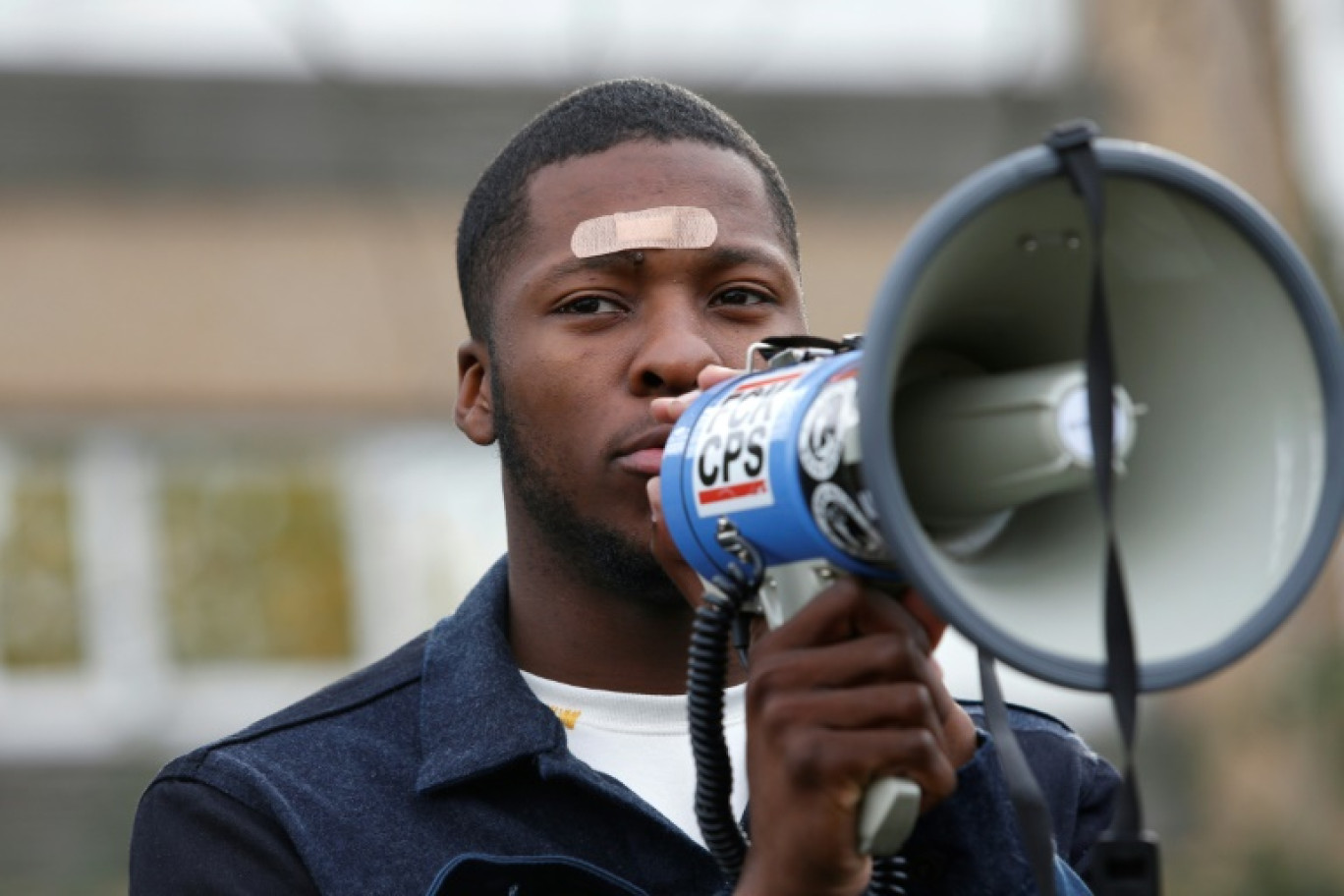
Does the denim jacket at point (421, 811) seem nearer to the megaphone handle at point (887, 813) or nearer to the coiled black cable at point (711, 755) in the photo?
the coiled black cable at point (711, 755)

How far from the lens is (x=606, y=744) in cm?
328

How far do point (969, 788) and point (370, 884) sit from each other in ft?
2.29

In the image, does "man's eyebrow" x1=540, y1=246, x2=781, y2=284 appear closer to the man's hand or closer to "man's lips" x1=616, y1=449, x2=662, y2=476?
"man's lips" x1=616, y1=449, x2=662, y2=476

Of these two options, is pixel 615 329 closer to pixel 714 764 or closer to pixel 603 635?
pixel 603 635

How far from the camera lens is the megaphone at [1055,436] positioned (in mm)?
2475

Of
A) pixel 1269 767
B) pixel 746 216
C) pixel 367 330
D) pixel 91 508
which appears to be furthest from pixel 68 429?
pixel 746 216

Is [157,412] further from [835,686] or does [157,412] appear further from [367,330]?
[835,686]

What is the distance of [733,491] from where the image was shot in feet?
8.60

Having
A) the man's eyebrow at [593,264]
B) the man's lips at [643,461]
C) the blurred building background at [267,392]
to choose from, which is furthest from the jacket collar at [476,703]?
the blurred building background at [267,392]

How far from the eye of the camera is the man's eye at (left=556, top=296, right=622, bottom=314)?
128 inches

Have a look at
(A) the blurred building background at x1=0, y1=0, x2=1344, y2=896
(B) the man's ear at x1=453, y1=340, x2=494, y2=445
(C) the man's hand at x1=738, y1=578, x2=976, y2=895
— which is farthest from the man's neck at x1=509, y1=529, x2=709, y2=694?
(A) the blurred building background at x1=0, y1=0, x2=1344, y2=896

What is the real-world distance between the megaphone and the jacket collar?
22.3 inches

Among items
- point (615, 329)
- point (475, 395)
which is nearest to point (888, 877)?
point (615, 329)

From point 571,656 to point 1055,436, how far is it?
1.02 meters
